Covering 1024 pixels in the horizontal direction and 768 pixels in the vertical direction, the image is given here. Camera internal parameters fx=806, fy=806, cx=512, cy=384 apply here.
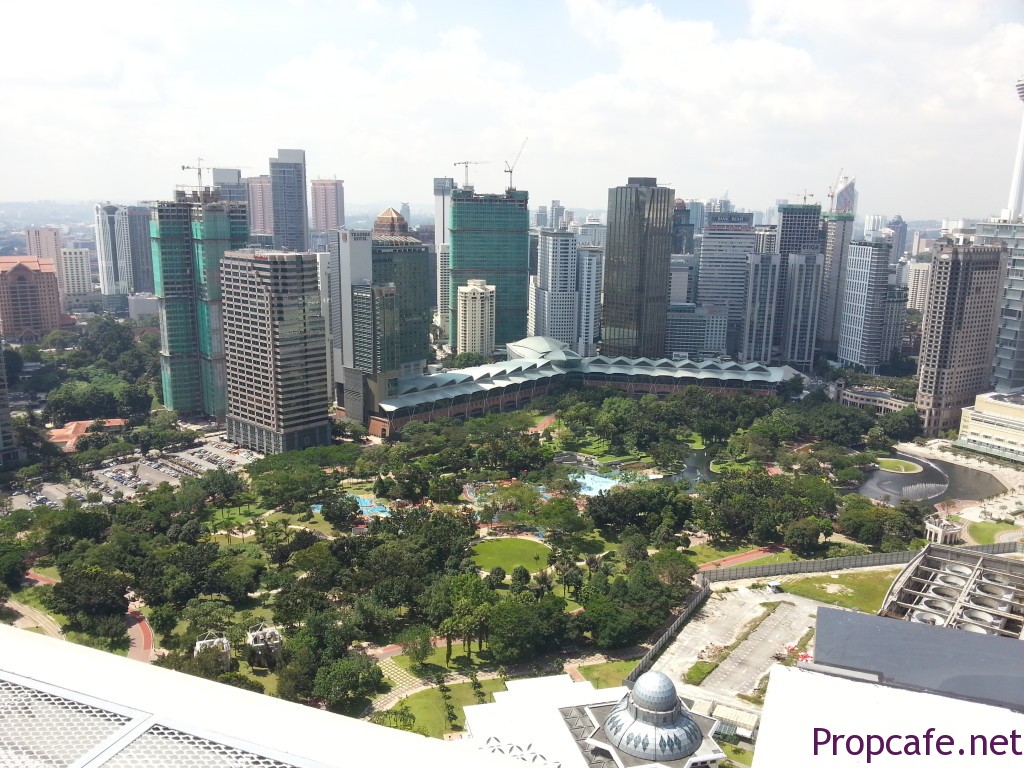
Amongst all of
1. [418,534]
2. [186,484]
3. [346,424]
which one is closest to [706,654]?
[418,534]

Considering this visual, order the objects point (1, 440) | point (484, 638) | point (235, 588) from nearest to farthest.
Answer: point (484, 638)
point (235, 588)
point (1, 440)

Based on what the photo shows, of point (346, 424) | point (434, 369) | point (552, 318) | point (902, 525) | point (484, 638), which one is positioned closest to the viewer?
point (484, 638)

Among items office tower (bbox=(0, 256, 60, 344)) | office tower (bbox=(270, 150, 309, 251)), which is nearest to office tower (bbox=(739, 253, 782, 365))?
office tower (bbox=(270, 150, 309, 251))

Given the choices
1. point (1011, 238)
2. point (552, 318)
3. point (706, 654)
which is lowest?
point (706, 654)

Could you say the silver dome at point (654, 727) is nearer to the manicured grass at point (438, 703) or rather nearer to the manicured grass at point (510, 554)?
the manicured grass at point (438, 703)

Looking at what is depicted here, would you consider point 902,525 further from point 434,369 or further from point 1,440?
point 1,440

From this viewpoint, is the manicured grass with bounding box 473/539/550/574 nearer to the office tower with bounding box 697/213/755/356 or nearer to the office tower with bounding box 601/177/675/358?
the office tower with bounding box 601/177/675/358

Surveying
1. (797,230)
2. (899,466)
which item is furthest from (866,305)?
(899,466)
